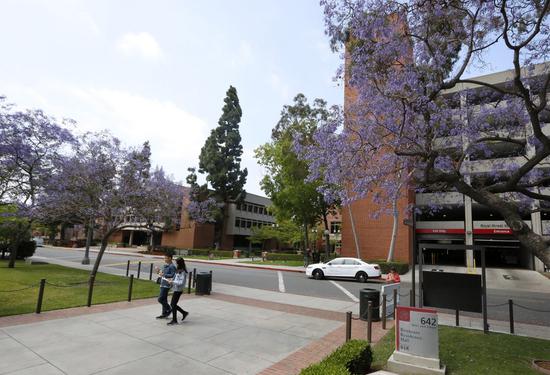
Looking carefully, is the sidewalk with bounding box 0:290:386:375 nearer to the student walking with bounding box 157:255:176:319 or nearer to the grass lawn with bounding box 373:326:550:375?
the student walking with bounding box 157:255:176:319

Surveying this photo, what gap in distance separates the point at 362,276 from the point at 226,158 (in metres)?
28.2

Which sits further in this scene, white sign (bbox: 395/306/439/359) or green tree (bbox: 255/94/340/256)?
green tree (bbox: 255/94/340/256)

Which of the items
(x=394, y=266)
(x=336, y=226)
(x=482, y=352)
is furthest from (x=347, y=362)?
(x=336, y=226)

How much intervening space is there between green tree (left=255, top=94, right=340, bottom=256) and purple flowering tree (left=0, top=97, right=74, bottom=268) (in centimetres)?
1786

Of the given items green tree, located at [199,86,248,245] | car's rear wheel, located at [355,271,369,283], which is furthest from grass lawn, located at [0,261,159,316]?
green tree, located at [199,86,248,245]

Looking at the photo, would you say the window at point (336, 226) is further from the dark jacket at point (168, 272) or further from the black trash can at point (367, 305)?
the dark jacket at point (168, 272)

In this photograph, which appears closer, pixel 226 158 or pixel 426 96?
pixel 426 96

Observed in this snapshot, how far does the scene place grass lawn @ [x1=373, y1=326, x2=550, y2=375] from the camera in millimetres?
5940

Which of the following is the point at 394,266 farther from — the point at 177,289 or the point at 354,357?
the point at 354,357

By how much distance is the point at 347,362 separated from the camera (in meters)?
5.17

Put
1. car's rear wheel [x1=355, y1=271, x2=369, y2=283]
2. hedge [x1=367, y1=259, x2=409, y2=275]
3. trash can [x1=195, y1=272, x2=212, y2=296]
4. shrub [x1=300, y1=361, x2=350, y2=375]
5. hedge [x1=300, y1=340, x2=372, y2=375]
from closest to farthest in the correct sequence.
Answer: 1. shrub [x1=300, y1=361, x2=350, y2=375]
2. hedge [x1=300, y1=340, x2=372, y2=375]
3. trash can [x1=195, y1=272, x2=212, y2=296]
4. car's rear wheel [x1=355, y1=271, x2=369, y2=283]
5. hedge [x1=367, y1=259, x2=409, y2=275]

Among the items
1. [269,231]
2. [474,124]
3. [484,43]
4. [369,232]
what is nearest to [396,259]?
[369,232]

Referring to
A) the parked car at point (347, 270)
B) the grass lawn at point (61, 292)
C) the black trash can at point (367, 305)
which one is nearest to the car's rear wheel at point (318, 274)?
the parked car at point (347, 270)

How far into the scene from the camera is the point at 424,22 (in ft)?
30.2
